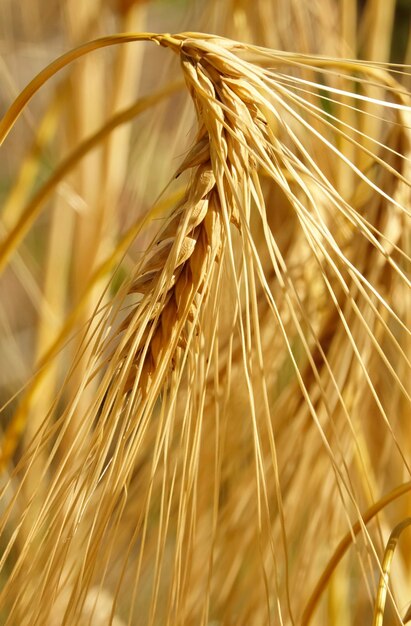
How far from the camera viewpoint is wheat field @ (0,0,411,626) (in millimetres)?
277

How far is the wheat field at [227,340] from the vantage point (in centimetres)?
28

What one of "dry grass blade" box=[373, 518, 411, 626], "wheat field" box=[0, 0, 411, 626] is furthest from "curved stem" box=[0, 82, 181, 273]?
"dry grass blade" box=[373, 518, 411, 626]

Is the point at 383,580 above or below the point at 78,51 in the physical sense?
below

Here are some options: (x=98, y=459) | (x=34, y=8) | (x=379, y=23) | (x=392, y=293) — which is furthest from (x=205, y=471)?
(x=34, y=8)

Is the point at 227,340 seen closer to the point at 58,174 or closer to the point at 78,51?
the point at 58,174

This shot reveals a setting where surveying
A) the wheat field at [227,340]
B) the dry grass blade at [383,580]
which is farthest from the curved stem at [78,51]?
the dry grass blade at [383,580]

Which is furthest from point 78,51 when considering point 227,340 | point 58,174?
point 227,340

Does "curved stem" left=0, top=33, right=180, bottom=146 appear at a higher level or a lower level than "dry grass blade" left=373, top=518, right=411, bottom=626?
higher

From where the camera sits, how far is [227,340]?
53 centimetres

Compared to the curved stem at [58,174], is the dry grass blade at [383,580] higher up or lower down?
lower down

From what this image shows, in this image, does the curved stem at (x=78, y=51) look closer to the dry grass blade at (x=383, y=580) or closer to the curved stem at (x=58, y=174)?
the curved stem at (x=58, y=174)

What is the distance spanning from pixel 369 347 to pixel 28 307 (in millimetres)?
1586

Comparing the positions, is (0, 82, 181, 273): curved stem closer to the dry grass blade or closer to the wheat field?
the wheat field

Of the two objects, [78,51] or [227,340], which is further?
[227,340]
